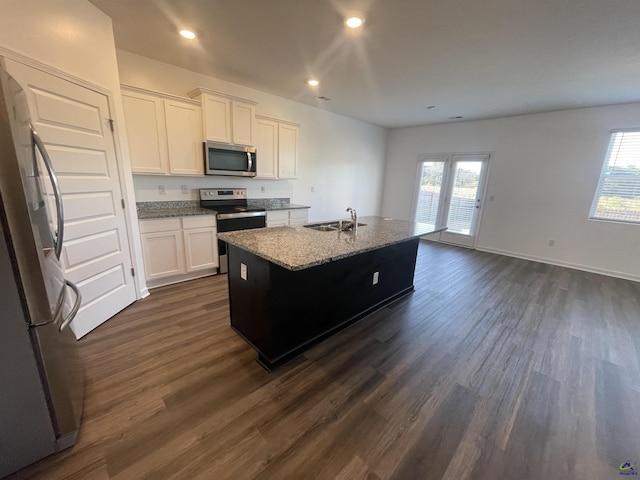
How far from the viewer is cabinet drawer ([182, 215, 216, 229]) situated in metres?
3.19

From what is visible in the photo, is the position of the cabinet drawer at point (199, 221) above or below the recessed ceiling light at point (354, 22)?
below

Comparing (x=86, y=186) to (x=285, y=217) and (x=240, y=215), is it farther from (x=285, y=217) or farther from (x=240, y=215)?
(x=285, y=217)

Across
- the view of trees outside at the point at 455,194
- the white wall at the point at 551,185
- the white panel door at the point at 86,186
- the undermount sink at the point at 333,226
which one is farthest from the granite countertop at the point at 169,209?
the white wall at the point at 551,185

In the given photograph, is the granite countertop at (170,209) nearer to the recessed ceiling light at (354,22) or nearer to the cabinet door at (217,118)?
the cabinet door at (217,118)

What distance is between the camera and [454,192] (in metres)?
5.81

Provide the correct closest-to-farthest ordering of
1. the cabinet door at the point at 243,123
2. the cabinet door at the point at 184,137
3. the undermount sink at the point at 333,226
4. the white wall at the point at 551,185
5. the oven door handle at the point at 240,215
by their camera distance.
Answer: the undermount sink at the point at 333,226 < the cabinet door at the point at 184,137 < the oven door handle at the point at 240,215 < the cabinet door at the point at 243,123 < the white wall at the point at 551,185

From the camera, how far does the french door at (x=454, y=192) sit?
5473mm

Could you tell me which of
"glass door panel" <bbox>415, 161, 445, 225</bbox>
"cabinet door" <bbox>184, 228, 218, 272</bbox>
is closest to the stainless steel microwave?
"cabinet door" <bbox>184, 228, 218, 272</bbox>

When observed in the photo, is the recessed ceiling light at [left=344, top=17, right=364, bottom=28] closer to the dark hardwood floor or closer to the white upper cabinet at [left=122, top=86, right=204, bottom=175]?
the white upper cabinet at [left=122, top=86, right=204, bottom=175]

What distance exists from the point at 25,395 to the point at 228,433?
933 mm

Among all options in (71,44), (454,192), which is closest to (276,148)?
(71,44)

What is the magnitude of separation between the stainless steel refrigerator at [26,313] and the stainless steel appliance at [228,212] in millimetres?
2130

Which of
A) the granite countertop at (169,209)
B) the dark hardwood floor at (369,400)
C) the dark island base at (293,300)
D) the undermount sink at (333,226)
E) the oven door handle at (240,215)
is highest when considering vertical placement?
the granite countertop at (169,209)

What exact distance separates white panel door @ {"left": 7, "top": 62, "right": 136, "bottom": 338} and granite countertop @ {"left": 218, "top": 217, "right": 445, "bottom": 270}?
1.19m
